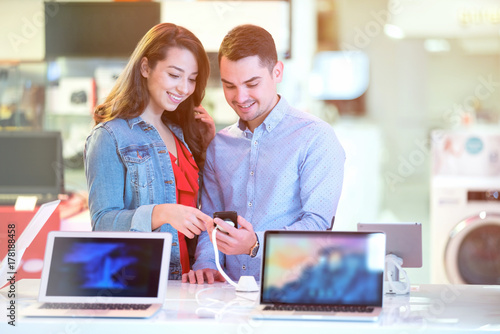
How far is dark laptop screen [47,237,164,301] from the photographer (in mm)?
1789

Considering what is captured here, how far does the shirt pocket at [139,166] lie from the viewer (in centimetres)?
223

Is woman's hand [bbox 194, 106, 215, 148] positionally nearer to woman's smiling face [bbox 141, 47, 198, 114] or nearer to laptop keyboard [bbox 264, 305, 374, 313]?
woman's smiling face [bbox 141, 47, 198, 114]

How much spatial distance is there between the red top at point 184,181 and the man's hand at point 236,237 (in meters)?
0.36

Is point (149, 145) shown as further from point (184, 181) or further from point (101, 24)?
point (101, 24)

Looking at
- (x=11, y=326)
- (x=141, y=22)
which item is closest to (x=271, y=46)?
(x=11, y=326)

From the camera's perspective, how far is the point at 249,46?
228 cm

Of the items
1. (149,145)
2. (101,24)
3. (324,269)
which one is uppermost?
(101,24)

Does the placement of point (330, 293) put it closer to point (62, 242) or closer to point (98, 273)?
point (98, 273)

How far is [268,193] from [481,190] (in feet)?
9.23

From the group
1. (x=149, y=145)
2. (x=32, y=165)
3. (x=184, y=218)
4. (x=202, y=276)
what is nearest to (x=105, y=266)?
(x=184, y=218)

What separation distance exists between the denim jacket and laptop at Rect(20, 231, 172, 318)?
0.26 meters

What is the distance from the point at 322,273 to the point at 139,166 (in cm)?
78

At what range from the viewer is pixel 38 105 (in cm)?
482

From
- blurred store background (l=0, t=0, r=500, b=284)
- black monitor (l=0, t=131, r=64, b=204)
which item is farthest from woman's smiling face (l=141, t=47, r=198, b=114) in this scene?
black monitor (l=0, t=131, r=64, b=204)
